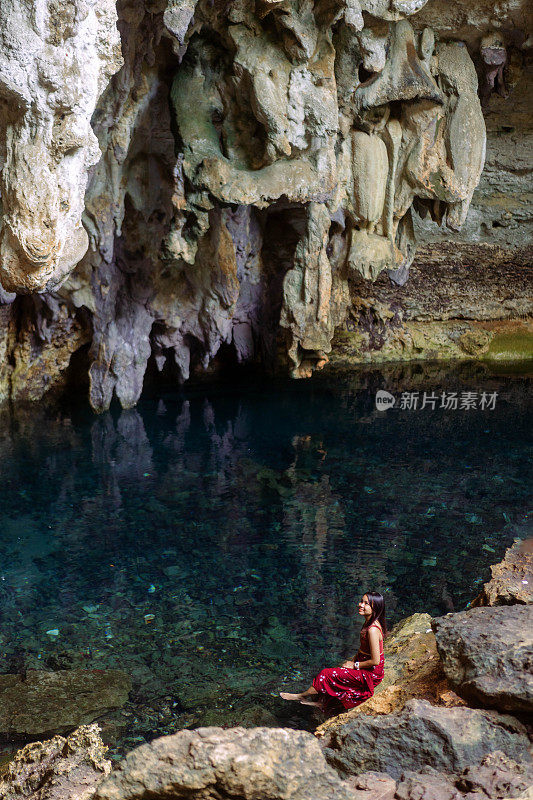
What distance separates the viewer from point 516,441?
1021cm

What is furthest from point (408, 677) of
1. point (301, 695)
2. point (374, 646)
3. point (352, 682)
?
point (301, 695)

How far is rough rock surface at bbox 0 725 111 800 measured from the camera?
2.51m

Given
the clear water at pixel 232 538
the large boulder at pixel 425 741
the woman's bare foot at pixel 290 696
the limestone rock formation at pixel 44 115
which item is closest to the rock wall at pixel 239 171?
the limestone rock formation at pixel 44 115

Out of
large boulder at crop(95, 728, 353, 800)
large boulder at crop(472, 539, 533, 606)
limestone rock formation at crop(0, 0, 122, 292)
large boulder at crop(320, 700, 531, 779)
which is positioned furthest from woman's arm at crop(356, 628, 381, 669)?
limestone rock formation at crop(0, 0, 122, 292)

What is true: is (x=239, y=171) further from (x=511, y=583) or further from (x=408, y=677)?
(x=408, y=677)

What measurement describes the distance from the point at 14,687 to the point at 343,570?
2792 mm

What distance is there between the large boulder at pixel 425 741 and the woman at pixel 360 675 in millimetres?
1340

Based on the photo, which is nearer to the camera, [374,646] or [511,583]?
[374,646]

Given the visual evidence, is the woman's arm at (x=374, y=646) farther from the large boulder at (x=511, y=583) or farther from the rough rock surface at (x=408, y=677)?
the large boulder at (x=511, y=583)

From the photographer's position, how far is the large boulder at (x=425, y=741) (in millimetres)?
2488

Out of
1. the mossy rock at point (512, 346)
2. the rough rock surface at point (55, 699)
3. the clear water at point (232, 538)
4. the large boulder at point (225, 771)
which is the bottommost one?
the rough rock surface at point (55, 699)

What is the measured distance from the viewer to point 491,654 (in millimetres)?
2846

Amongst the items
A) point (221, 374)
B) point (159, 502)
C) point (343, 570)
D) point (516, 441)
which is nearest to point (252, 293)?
point (221, 374)

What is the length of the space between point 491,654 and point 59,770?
173 centimetres
